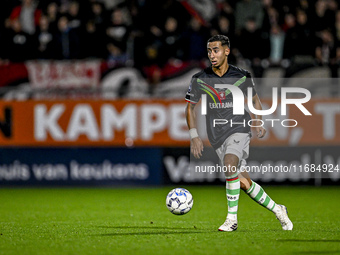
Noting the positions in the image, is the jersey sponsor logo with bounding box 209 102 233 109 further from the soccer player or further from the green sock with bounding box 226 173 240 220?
the green sock with bounding box 226 173 240 220

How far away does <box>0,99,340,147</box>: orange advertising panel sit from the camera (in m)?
14.5

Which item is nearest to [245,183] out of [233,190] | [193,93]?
[233,190]

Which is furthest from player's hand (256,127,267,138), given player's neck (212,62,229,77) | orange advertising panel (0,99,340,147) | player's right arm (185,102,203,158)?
orange advertising panel (0,99,340,147)

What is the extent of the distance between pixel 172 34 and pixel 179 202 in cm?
725

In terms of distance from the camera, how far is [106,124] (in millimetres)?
14766

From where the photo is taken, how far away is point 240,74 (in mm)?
8062

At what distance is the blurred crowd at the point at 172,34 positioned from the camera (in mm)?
14891

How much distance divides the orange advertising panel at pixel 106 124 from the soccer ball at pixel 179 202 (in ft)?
20.0

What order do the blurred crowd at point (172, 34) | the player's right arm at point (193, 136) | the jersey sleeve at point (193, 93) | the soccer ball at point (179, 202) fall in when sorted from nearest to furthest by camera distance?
the player's right arm at point (193, 136), the jersey sleeve at point (193, 93), the soccer ball at point (179, 202), the blurred crowd at point (172, 34)

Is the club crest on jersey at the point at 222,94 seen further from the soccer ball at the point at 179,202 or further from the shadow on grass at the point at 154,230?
the shadow on grass at the point at 154,230

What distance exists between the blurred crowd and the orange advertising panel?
90 cm

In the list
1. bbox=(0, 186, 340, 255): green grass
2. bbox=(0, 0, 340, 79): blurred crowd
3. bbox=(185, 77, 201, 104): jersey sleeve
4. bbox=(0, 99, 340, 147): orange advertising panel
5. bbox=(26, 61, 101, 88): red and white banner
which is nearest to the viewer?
bbox=(0, 186, 340, 255): green grass

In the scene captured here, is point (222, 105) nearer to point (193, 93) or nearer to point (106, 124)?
point (193, 93)

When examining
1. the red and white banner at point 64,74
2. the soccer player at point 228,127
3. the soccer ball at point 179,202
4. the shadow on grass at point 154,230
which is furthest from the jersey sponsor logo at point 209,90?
the red and white banner at point 64,74
